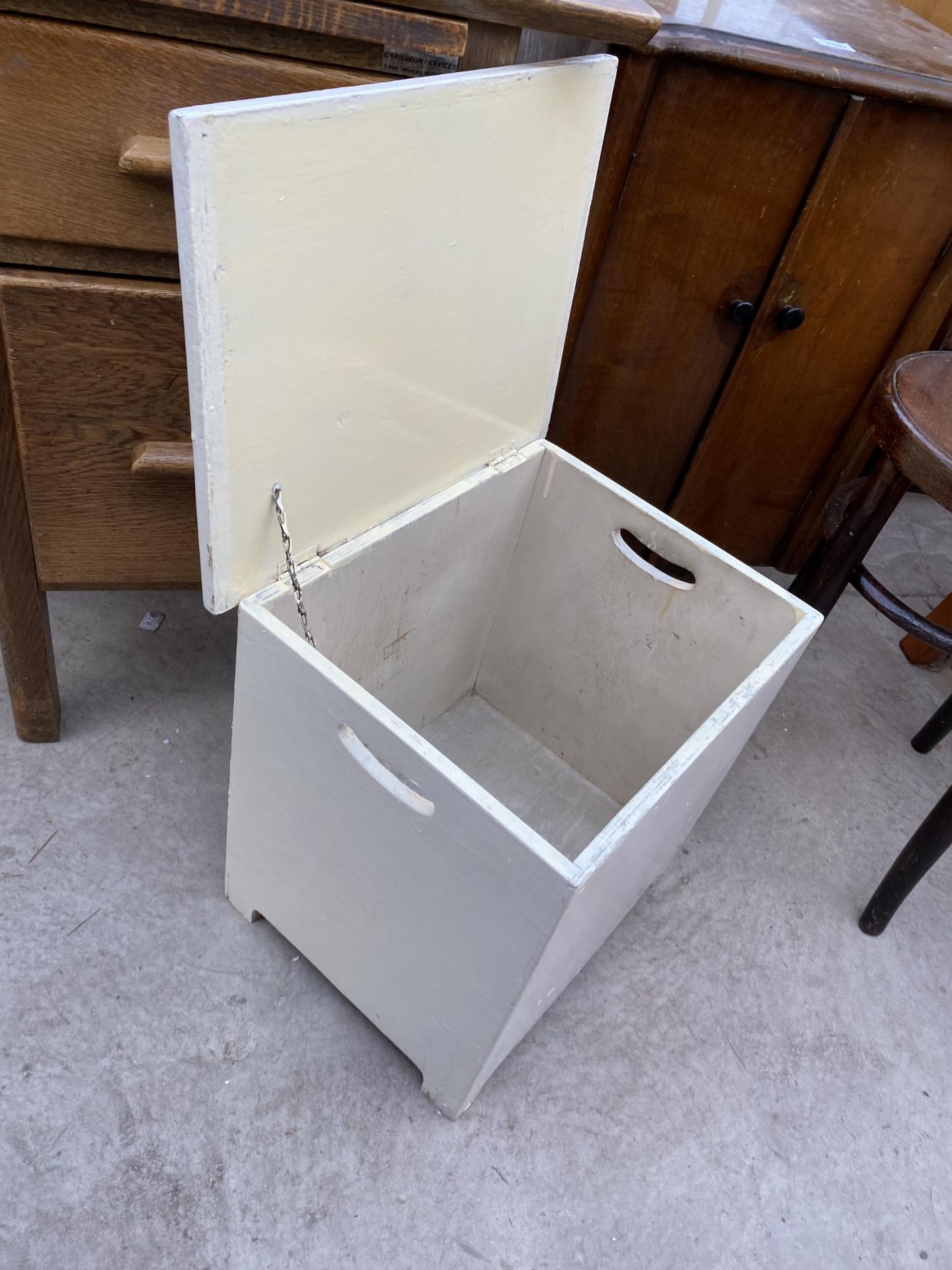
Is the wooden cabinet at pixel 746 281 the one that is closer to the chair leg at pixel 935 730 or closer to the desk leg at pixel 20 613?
the chair leg at pixel 935 730

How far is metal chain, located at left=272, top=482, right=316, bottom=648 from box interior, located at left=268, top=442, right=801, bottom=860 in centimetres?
2

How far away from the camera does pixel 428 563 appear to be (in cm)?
89

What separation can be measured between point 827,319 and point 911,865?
598 millimetres

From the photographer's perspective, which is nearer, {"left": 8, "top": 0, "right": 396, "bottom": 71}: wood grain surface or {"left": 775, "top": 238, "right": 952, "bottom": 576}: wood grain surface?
{"left": 8, "top": 0, "right": 396, "bottom": 71}: wood grain surface

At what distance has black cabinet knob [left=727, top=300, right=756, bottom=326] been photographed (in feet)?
3.34

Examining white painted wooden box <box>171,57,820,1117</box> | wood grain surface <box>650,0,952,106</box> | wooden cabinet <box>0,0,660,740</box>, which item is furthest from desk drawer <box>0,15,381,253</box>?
wood grain surface <box>650,0,952,106</box>

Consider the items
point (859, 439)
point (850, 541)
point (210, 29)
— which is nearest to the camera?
point (210, 29)

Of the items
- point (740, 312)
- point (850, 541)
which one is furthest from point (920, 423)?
point (740, 312)

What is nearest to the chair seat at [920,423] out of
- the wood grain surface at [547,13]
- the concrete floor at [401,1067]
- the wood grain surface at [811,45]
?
the wood grain surface at [811,45]

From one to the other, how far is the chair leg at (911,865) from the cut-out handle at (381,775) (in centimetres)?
56

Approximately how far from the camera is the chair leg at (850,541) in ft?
3.05

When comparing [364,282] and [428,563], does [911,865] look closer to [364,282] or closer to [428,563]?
[428,563]

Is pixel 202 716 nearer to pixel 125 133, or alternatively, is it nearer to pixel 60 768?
pixel 60 768

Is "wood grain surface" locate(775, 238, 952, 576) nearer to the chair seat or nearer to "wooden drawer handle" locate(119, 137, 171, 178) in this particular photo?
the chair seat
